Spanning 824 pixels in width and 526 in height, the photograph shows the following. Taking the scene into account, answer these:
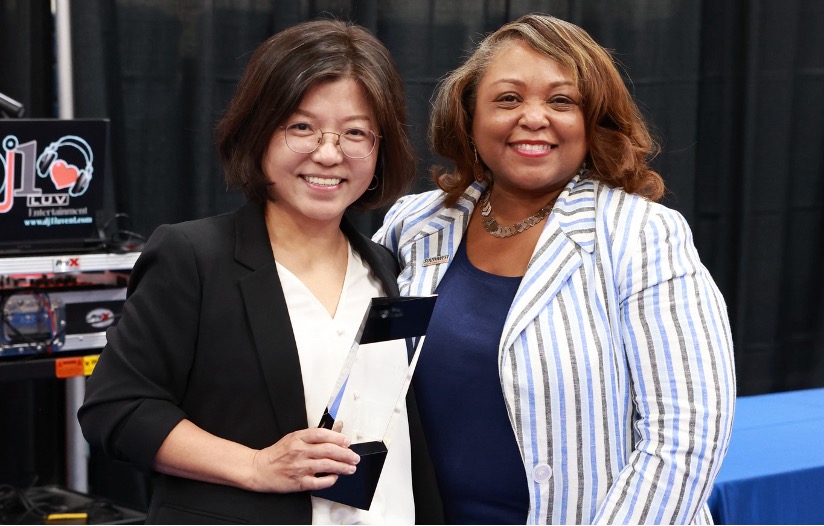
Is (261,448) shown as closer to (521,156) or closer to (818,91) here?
(521,156)

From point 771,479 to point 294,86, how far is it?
1535 millimetres

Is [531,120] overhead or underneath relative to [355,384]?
overhead

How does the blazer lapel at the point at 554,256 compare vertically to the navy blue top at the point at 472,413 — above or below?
above

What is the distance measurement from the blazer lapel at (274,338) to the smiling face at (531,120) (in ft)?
1.63

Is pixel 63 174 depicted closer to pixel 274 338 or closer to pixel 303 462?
pixel 274 338

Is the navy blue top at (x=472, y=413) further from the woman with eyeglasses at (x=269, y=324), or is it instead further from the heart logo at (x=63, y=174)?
the heart logo at (x=63, y=174)

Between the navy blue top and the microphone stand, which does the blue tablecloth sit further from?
the microphone stand

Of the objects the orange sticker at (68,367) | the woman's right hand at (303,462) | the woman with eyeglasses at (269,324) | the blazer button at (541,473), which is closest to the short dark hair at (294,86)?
the woman with eyeglasses at (269,324)

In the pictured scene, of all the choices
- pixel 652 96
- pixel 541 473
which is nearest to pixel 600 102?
pixel 541 473

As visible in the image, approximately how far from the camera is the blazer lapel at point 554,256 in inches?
65.9

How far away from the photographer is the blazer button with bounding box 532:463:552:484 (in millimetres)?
1653

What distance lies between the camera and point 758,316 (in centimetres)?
462

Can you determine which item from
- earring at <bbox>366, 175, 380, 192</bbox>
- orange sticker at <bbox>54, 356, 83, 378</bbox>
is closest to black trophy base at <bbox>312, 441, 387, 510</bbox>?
earring at <bbox>366, 175, 380, 192</bbox>

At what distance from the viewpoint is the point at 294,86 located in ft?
5.07
